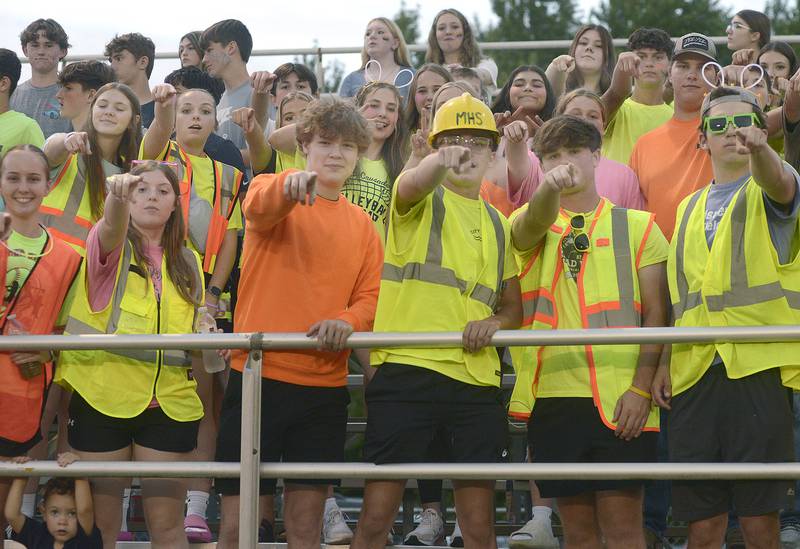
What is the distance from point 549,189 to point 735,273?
760 millimetres

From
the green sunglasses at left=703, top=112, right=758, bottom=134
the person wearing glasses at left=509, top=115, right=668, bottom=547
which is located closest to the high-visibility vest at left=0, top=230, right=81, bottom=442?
the person wearing glasses at left=509, top=115, right=668, bottom=547

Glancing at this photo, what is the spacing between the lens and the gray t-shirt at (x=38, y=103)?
7848 millimetres

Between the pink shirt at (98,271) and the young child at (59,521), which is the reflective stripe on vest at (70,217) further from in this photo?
the young child at (59,521)

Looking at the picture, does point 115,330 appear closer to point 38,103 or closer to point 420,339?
point 420,339

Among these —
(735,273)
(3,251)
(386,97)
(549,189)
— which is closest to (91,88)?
(386,97)

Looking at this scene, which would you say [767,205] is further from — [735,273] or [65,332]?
[65,332]

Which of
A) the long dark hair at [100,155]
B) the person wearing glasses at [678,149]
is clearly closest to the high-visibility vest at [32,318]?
the long dark hair at [100,155]

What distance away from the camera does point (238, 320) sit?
505 cm

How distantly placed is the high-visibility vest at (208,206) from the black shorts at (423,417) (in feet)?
6.18

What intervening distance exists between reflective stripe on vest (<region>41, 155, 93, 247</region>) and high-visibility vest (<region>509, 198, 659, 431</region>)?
225cm

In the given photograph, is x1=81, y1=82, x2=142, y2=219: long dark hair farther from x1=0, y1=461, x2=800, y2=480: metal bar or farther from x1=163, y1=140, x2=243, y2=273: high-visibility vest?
x1=0, y1=461, x2=800, y2=480: metal bar

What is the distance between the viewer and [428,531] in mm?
5703

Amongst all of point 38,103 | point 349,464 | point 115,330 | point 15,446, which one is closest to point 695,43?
point 349,464

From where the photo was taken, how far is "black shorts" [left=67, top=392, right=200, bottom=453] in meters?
5.00
